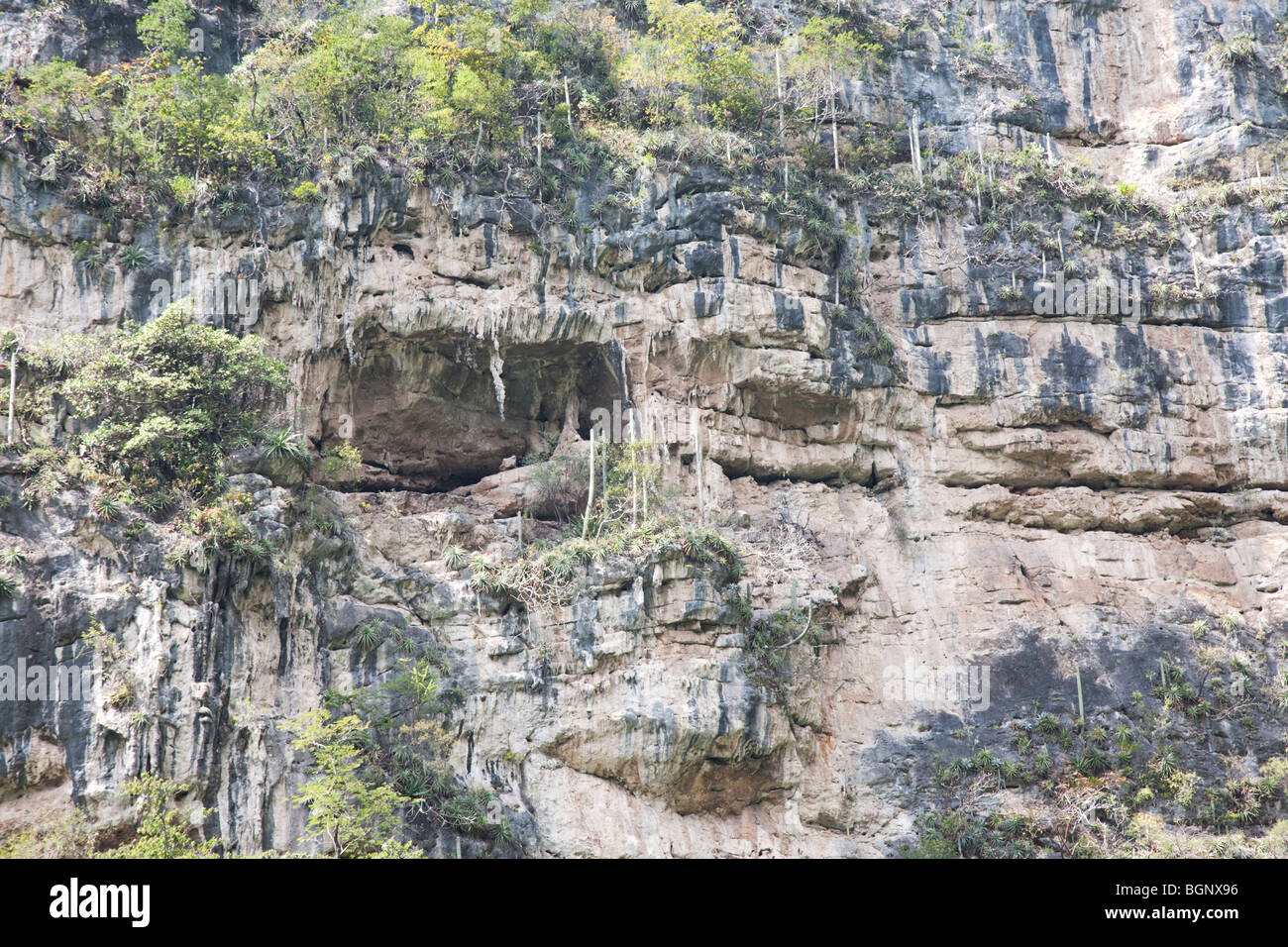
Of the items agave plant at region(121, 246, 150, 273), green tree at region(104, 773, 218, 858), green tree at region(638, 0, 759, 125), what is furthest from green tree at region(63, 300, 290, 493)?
green tree at region(638, 0, 759, 125)

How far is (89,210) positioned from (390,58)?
8.10 m

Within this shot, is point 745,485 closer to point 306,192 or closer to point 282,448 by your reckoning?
point 282,448

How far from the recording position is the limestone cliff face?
86.1 ft

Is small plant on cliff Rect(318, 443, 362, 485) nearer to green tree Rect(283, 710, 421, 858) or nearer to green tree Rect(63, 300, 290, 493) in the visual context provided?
green tree Rect(63, 300, 290, 493)

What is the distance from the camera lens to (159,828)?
21.1 metres

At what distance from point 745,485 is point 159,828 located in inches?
607

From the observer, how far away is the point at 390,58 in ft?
106

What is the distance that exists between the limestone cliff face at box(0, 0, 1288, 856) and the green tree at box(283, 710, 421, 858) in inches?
28.3

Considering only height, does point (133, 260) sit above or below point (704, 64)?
below

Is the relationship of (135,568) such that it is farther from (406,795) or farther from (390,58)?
(390,58)

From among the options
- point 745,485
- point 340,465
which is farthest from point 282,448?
point 745,485

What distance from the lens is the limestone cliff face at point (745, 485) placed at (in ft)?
86.1

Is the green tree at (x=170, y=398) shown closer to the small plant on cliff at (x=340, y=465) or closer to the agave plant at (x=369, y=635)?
the small plant on cliff at (x=340, y=465)

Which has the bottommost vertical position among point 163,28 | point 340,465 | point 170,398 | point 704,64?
point 340,465
